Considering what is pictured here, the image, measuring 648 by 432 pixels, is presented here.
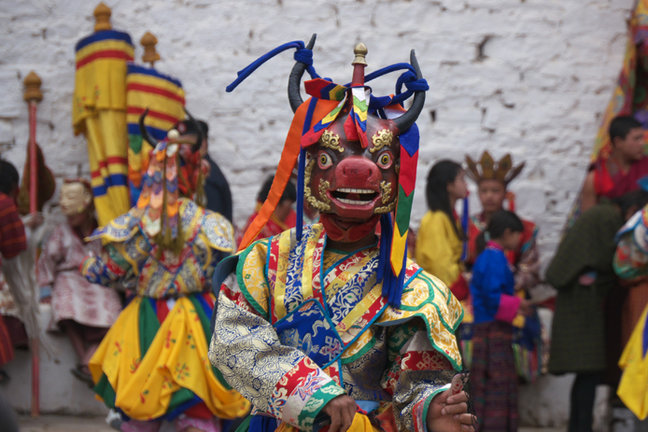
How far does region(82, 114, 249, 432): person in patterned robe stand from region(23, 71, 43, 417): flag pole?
1.85 m

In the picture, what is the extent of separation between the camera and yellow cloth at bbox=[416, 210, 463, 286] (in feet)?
18.7

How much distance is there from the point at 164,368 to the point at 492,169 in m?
2.96

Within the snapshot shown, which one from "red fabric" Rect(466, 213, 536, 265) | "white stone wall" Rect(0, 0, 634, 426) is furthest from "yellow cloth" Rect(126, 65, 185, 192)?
"red fabric" Rect(466, 213, 536, 265)

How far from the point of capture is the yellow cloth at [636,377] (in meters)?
4.60

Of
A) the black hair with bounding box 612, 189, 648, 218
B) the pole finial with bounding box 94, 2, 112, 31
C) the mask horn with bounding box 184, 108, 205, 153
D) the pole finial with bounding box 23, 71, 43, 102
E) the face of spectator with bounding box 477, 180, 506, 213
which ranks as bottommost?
the face of spectator with bounding box 477, 180, 506, 213

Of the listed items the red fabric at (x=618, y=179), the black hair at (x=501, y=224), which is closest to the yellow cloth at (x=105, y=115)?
the black hair at (x=501, y=224)

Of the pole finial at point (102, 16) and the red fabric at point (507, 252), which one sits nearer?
the red fabric at point (507, 252)

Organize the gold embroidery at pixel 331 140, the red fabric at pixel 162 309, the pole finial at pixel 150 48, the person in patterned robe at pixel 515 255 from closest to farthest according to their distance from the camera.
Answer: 1. the gold embroidery at pixel 331 140
2. the red fabric at pixel 162 309
3. the person in patterned robe at pixel 515 255
4. the pole finial at pixel 150 48

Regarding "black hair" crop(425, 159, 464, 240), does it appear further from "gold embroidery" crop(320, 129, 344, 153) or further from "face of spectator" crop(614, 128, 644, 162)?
"gold embroidery" crop(320, 129, 344, 153)

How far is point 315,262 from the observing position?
2701 mm

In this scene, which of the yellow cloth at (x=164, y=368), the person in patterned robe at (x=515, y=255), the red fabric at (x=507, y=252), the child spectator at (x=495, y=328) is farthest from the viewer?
the red fabric at (x=507, y=252)

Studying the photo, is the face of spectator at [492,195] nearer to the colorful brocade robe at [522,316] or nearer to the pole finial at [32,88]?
the colorful brocade robe at [522,316]

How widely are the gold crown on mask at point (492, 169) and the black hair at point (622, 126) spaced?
0.72 m

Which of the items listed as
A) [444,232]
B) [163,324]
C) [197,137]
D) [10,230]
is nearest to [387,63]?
[444,232]
